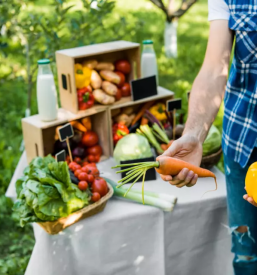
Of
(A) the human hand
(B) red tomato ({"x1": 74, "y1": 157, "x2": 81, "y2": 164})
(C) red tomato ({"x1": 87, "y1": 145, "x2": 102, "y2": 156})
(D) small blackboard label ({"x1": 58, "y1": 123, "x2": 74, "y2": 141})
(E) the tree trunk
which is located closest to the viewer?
(A) the human hand

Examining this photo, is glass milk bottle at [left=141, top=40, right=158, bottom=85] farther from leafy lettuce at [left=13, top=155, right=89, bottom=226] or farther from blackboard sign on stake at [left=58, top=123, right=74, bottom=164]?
leafy lettuce at [left=13, top=155, right=89, bottom=226]

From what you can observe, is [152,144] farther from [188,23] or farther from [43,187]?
[188,23]

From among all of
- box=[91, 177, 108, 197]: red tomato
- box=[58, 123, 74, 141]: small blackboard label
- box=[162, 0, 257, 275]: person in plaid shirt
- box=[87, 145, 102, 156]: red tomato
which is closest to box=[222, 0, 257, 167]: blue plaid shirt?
box=[162, 0, 257, 275]: person in plaid shirt

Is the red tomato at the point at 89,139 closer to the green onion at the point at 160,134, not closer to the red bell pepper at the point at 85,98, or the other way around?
the red bell pepper at the point at 85,98

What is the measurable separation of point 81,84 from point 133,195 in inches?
30.3

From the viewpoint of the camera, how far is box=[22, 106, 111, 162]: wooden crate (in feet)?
8.24

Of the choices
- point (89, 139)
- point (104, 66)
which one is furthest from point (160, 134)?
point (104, 66)

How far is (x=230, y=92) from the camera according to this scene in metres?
1.88

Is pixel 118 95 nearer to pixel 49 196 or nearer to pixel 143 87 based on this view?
pixel 143 87

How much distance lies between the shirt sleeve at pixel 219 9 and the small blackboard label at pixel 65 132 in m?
1.02

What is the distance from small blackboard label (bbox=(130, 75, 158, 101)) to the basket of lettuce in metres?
0.85

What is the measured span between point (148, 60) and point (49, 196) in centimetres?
128

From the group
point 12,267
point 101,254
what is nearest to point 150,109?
point 101,254

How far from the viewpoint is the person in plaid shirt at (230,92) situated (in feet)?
5.51
